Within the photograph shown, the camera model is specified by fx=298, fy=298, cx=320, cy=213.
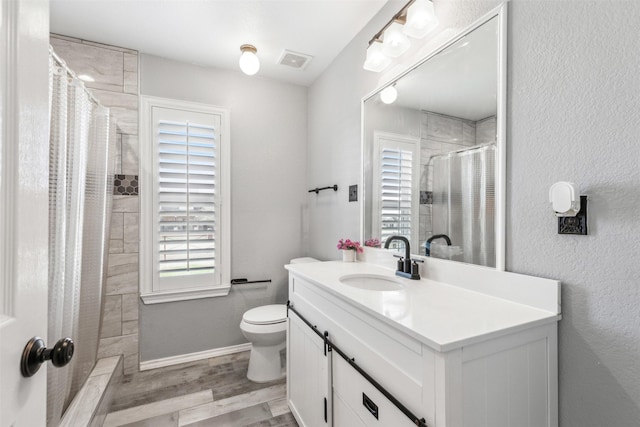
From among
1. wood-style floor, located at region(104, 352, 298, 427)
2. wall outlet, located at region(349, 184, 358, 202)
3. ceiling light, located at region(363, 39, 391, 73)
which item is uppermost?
ceiling light, located at region(363, 39, 391, 73)

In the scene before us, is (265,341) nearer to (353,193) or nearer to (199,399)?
(199,399)

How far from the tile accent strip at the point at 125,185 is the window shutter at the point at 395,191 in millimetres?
1819

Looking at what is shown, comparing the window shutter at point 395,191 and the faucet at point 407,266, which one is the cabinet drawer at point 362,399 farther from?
the window shutter at point 395,191

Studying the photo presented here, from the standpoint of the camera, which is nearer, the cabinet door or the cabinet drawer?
the cabinet drawer

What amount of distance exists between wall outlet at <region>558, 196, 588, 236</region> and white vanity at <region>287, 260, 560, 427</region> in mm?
173

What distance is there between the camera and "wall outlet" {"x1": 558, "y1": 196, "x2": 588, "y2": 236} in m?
0.90

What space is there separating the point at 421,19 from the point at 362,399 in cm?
164

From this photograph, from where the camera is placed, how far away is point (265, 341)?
6.82 feet

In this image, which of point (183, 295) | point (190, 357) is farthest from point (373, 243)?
point (190, 357)

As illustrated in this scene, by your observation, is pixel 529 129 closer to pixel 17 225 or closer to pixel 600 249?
pixel 600 249

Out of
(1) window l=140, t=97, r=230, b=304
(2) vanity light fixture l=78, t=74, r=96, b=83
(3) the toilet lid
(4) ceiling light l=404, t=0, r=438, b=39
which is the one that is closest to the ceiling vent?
(1) window l=140, t=97, r=230, b=304

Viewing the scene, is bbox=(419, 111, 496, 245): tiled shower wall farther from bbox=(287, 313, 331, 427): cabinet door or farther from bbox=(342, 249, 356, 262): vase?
bbox=(287, 313, 331, 427): cabinet door

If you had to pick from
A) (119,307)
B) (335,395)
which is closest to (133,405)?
(119,307)

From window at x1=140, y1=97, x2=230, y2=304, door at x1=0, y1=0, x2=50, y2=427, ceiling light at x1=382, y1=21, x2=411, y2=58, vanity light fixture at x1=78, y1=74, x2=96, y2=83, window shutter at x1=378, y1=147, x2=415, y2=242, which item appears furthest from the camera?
window at x1=140, y1=97, x2=230, y2=304
